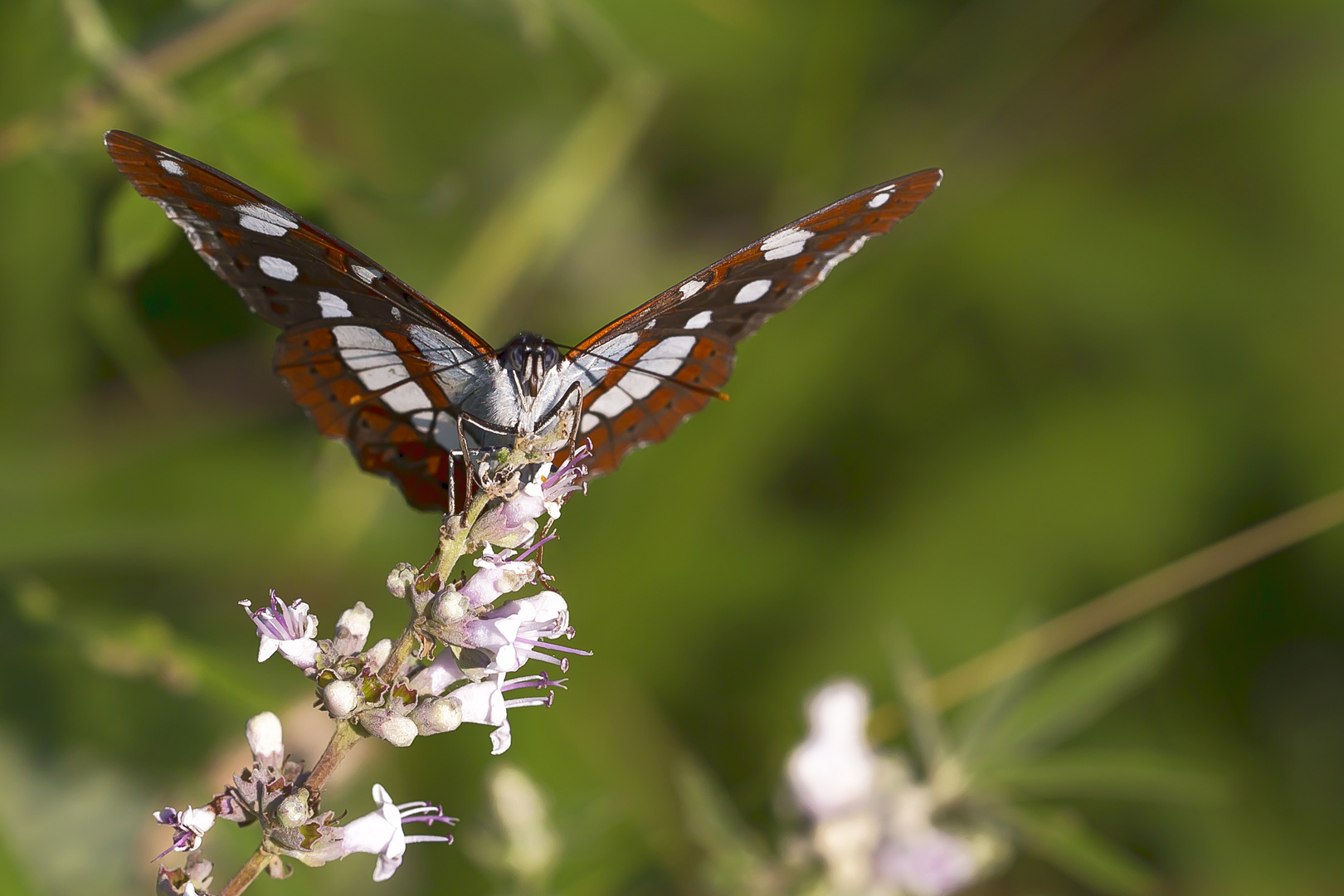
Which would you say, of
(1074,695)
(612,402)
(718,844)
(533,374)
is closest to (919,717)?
(1074,695)

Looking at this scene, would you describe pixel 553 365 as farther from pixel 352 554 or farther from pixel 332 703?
pixel 352 554

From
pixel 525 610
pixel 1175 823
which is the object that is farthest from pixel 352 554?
pixel 1175 823

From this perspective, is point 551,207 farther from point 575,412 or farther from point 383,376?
point 575,412

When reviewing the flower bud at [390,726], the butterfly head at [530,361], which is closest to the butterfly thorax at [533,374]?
the butterfly head at [530,361]

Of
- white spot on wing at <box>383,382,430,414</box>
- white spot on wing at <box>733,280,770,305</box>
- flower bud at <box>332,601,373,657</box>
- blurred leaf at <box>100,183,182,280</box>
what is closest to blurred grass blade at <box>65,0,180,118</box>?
blurred leaf at <box>100,183,182,280</box>

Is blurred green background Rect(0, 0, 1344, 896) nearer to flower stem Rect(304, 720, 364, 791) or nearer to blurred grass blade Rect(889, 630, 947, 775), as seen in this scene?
blurred grass blade Rect(889, 630, 947, 775)

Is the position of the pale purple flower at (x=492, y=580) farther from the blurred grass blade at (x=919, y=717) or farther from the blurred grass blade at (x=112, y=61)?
the blurred grass blade at (x=919, y=717)

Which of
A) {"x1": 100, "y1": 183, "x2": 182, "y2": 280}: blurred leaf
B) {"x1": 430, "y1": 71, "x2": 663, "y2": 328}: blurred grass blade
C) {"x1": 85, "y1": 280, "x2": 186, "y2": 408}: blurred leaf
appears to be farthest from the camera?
{"x1": 430, "y1": 71, "x2": 663, "y2": 328}: blurred grass blade
